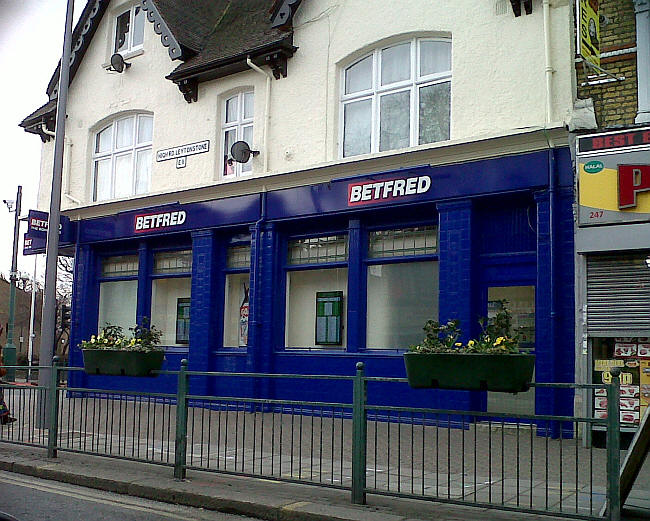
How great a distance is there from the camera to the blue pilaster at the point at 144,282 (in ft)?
60.1

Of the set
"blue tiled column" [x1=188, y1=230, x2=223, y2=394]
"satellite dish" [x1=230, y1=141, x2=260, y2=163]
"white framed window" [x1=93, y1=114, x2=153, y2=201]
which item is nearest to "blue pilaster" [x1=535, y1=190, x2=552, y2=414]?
"satellite dish" [x1=230, y1=141, x2=260, y2=163]

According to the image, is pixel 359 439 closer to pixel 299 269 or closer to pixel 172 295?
pixel 299 269

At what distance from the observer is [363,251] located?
14.9 m

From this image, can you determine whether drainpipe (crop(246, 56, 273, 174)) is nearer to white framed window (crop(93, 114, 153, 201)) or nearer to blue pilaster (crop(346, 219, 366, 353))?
blue pilaster (crop(346, 219, 366, 353))

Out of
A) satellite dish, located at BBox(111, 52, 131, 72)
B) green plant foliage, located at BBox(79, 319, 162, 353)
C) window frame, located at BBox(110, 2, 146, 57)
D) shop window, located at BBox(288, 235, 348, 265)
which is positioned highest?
window frame, located at BBox(110, 2, 146, 57)

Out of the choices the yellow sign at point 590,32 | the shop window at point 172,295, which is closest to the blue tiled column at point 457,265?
the yellow sign at point 590,32

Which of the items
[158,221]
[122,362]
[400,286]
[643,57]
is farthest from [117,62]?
[643,57]

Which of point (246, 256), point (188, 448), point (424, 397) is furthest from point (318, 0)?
point (188, 448)

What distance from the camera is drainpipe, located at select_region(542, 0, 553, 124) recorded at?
488 inches

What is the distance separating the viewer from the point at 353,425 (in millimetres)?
7609

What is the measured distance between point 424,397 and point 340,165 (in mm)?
4528

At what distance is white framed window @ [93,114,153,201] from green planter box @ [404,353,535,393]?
40.8 feet

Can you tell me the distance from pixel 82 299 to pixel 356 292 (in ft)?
26.4

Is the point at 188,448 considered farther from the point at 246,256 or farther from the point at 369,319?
the point at 246,256
